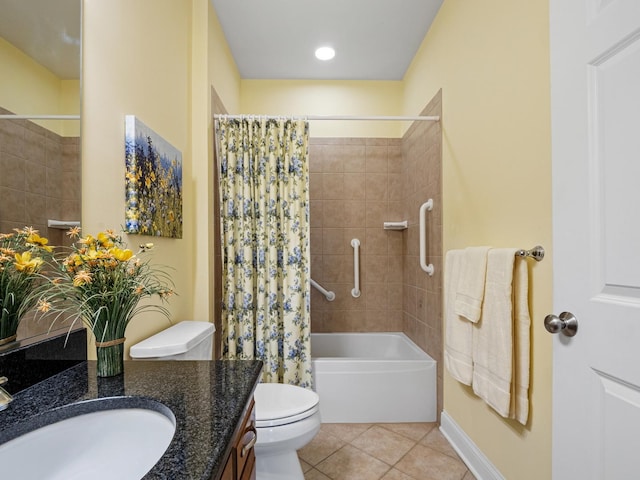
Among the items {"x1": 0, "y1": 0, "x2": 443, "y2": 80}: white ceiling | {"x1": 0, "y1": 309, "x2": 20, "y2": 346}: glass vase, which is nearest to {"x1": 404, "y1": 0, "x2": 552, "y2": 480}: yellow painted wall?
{"x1": 0, "y1": 0, "x2": 443, "y2": 80}: white ceiling

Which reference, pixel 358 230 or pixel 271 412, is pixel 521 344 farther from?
pixel 358 230

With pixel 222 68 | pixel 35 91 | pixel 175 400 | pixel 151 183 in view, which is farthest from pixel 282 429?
pixel 222 68

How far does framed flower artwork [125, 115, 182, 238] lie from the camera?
53.1 inches

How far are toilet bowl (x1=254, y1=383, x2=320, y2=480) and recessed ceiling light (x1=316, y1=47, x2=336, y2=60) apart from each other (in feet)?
7.86

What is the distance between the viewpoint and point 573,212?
886 millimetres

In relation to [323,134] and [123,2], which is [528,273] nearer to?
[123,2]

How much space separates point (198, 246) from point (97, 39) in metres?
1.16

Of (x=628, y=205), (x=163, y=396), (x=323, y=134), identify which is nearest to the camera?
(x=628, y=205)

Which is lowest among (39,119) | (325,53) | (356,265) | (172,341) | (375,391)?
(375,391)

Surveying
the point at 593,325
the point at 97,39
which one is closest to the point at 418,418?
the point at 593,325

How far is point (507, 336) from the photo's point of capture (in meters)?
1.35

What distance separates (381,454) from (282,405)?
0.79 metres

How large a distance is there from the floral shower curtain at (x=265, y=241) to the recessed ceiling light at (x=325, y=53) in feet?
2.71

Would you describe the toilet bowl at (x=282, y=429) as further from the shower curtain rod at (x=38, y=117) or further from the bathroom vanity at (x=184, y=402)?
the shower curtain rod at (x=38, y=117)
